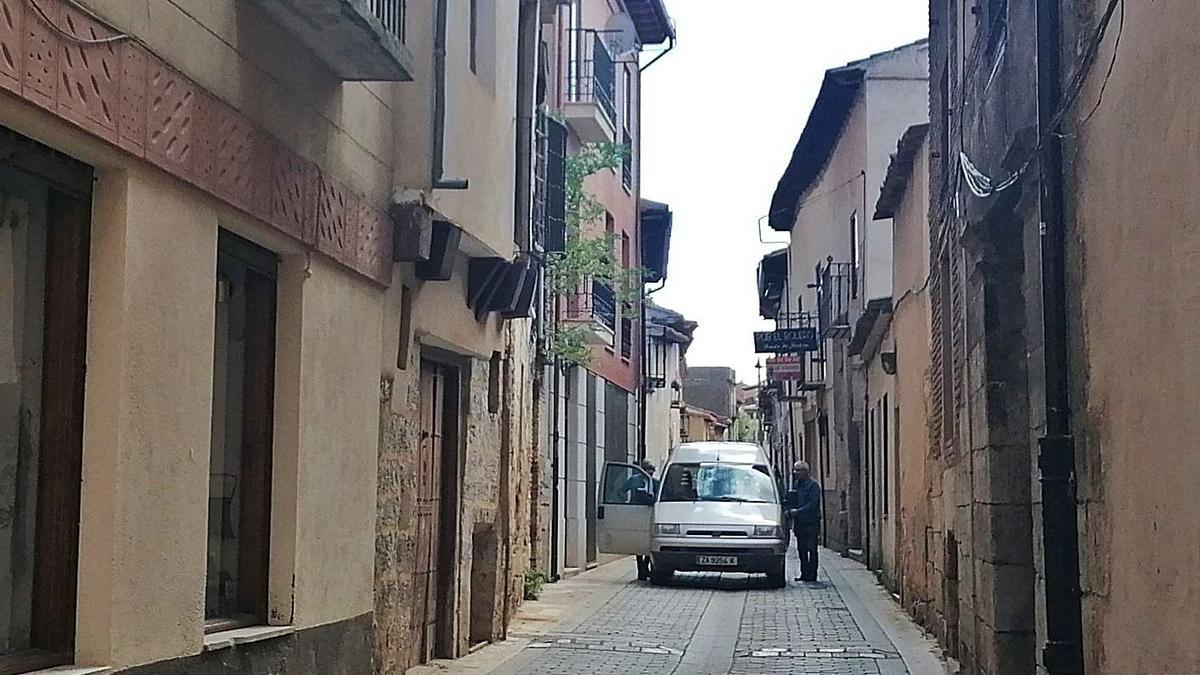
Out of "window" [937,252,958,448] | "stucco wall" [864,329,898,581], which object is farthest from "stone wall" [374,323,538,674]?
"stucco wall" [864,329,898,581]

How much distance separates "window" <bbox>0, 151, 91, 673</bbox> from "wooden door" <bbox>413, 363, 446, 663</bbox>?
Result: 511 cm

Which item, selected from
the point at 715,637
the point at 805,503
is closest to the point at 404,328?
the point at 715,637

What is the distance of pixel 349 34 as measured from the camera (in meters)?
7.08

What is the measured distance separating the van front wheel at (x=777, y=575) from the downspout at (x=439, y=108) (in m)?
12.1

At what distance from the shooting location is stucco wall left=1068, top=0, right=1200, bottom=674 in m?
4.71

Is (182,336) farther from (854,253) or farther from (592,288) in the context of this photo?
(854,253)

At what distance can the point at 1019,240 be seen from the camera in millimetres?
9297

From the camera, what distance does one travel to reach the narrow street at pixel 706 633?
39.1 feet

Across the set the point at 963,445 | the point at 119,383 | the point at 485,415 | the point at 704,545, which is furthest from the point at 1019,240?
the point at 704,545

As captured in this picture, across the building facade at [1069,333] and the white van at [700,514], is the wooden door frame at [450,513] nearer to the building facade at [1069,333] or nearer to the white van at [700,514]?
the building facade at [1069,333]

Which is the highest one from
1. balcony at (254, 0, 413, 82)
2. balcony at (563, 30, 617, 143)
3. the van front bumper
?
balcony at (563, 30, 617, 143)

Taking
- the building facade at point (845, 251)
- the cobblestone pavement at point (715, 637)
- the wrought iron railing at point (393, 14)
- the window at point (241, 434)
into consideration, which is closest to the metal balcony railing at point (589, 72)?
the building facade at point (845, 251)

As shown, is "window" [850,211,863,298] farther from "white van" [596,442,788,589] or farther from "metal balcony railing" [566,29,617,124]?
"metal balcony railing" [566,29,617,124]

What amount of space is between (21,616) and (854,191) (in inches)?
952
